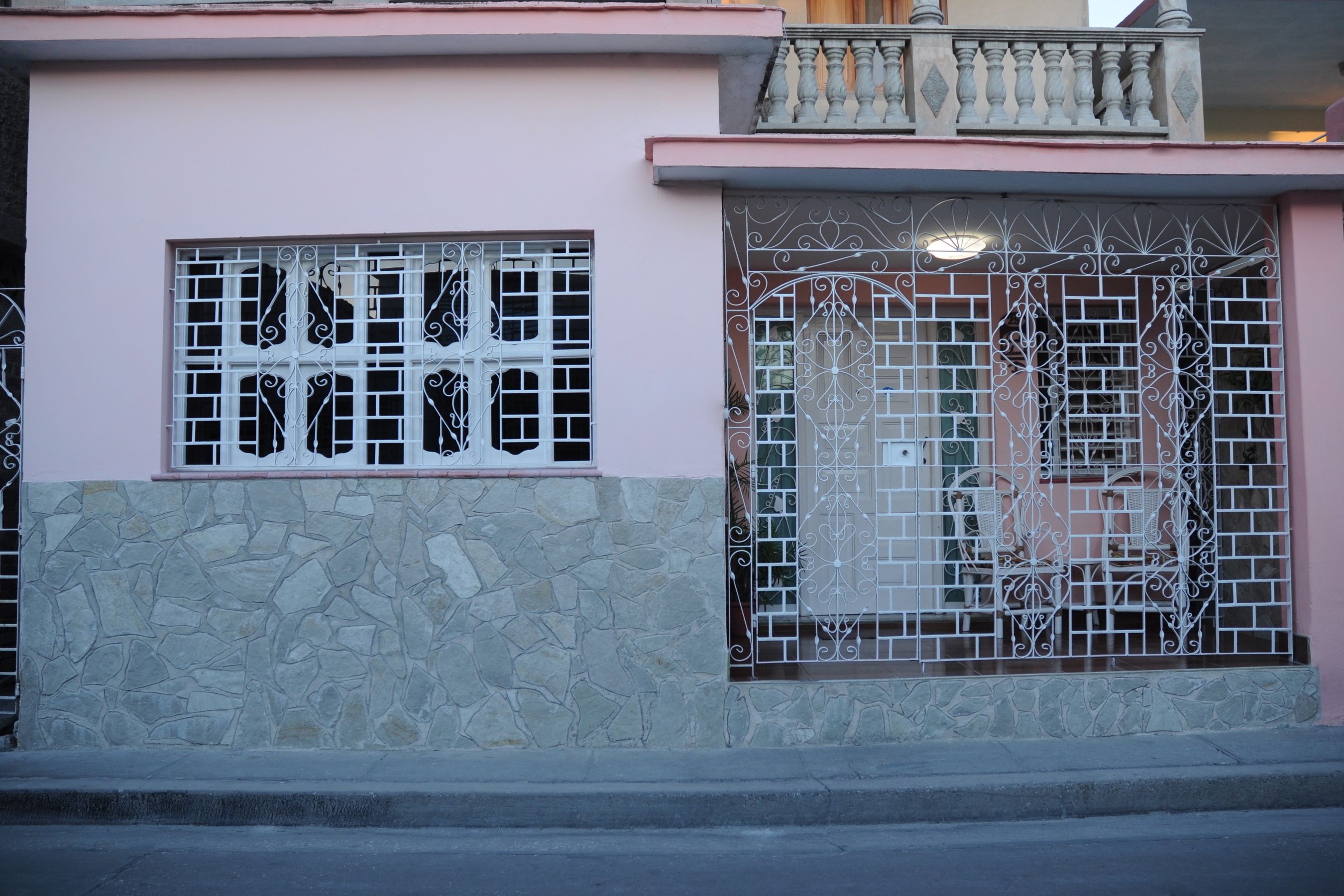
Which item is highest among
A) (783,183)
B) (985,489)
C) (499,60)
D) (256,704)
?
(499,60)

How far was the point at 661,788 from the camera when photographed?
17.3 feet

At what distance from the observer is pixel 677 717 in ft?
19.4

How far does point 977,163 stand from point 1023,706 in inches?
127

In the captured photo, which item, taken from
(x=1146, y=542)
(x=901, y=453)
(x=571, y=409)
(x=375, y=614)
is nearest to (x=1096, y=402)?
(x=901, y=453)

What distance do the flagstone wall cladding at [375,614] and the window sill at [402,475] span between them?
0.04 m

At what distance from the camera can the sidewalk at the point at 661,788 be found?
17.0ft

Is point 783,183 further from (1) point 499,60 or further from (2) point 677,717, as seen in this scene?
(2) point 677,717

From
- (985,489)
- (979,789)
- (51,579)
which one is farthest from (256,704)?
(985,489)

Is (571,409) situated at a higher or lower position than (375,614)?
higher

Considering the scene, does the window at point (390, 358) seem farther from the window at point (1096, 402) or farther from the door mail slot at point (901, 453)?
the window at point (1096, 402)

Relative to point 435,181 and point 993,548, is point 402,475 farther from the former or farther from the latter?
point 993,548

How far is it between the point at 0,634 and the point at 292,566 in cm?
294

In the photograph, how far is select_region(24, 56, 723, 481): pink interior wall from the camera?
6.05m

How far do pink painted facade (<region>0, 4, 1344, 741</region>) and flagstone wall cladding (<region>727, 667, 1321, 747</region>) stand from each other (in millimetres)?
428
